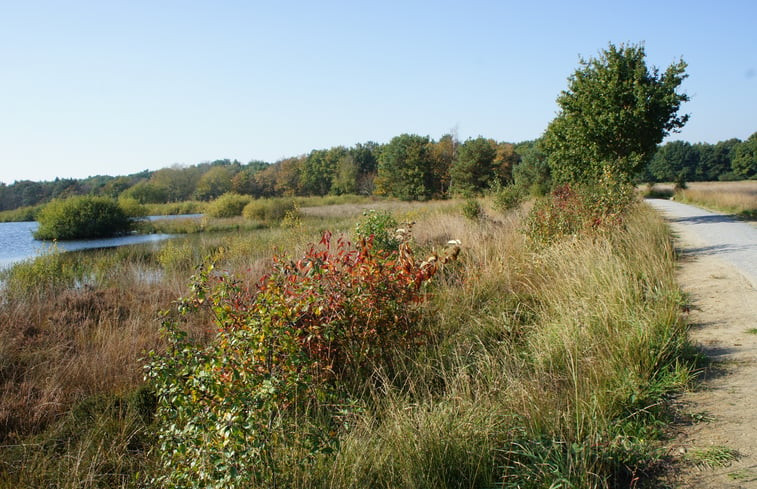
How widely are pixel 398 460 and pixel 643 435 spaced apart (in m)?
1.68

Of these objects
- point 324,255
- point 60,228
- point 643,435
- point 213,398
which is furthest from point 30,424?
point 60,228

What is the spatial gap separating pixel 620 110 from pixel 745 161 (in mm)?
78447

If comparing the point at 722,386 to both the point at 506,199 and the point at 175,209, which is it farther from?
the point at 175,209

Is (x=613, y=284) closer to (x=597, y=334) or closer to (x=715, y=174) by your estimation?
(x=597, y=334)

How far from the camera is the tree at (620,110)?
55.0 ft

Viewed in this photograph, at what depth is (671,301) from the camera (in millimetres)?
5160

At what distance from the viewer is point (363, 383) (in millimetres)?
4500

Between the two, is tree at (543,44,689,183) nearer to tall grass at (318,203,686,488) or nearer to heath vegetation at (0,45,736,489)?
heath vegetation at (0,45,736,489)

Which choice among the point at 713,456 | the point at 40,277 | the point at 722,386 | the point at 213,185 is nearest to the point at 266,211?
the point at 40,277

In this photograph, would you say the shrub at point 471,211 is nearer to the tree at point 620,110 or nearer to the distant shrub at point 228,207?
the tree at point 620,110

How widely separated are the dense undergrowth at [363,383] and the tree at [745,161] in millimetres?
87129

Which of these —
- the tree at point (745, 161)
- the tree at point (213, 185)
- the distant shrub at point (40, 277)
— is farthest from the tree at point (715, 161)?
the distant shrub at point (40, 277)

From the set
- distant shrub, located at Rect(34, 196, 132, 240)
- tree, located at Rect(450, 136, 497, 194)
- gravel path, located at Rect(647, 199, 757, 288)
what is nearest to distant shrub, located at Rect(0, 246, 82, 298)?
gravel path, located at Rect(647, 199, 757, 288)

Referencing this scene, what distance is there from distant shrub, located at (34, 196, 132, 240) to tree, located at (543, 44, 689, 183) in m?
27.5
